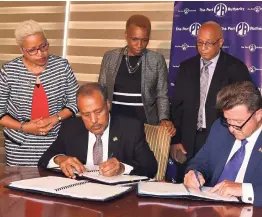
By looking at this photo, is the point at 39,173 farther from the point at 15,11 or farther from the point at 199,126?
the point at 15,11

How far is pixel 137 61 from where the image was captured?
4.12 m

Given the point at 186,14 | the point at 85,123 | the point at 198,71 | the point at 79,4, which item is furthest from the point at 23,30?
the point at 79,4

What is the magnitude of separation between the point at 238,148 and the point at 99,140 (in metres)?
0.86

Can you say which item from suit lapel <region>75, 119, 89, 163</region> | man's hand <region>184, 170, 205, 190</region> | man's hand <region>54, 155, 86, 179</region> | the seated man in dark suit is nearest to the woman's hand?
the seated man in dark suit

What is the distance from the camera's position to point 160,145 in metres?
3.18

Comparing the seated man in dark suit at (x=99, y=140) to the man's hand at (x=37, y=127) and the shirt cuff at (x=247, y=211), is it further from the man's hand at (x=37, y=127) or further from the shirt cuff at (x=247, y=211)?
the shirt cuff at (x=247, y=211)

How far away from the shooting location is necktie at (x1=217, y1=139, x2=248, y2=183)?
8.48 ft

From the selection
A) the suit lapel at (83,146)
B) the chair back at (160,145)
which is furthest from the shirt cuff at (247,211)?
the suit lapel at (83,146)

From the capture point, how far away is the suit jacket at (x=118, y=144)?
295cm

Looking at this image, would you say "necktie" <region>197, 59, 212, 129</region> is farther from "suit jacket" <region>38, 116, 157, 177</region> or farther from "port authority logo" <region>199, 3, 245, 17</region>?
"port authority logo" <region>199, 3, 245, 17</region>

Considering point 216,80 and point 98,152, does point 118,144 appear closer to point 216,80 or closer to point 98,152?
point 98,152

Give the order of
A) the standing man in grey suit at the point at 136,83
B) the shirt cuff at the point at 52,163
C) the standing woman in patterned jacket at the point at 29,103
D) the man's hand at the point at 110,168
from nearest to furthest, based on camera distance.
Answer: the man's hand at the point at 110,168 → the shirt cuff at the point at 52,163 → the standing woman in patterned jacket at the point at 29,103 → the standing man in grey suit at the point at 136,83

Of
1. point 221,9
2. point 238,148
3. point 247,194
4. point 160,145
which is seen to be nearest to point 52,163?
point 160,145

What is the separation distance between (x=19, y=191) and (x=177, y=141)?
2.04 metres
